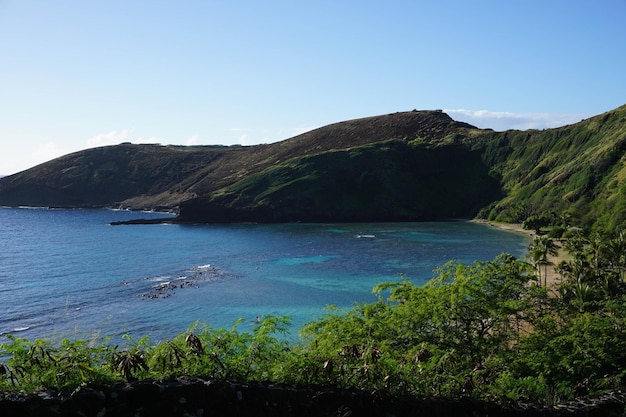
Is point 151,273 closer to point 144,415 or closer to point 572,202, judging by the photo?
point 144,415


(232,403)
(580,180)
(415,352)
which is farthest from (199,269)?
(580,180)

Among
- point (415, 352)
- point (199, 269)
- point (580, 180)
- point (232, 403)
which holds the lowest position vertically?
point (199, 269)

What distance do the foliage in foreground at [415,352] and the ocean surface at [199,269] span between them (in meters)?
12.9

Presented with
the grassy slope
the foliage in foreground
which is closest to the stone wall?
the foliage in foreground

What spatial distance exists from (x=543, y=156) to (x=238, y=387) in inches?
8373

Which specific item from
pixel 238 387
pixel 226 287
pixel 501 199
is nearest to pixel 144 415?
pixel 238 387

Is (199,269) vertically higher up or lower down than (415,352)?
lower down

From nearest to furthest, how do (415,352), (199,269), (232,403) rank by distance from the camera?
1. (232,403)
2. (415,352)
3. (199,269)

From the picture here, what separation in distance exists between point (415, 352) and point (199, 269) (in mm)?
79092

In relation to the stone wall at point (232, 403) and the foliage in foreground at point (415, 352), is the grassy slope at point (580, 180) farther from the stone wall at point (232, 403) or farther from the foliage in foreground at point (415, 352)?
the stone wall at point (232, 403)

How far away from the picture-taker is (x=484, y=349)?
2600 cm

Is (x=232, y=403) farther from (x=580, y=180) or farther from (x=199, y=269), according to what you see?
(x=580, y=180)

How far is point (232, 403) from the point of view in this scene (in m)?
10.6

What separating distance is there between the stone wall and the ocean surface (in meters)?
15.5
